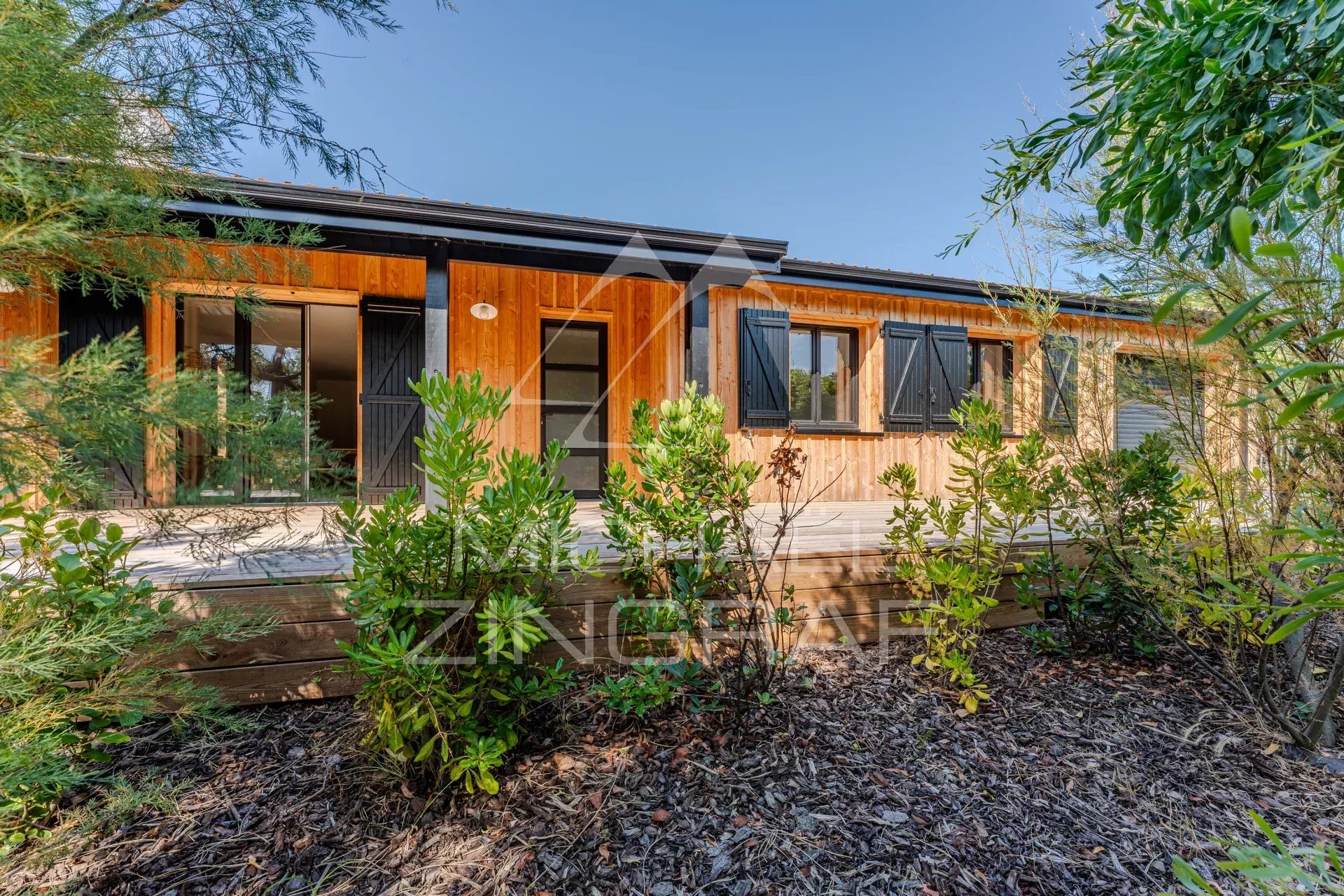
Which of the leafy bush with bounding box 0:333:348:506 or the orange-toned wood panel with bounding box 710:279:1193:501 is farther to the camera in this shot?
the orange-toned wood panel with bounding box 710:279:1193:501

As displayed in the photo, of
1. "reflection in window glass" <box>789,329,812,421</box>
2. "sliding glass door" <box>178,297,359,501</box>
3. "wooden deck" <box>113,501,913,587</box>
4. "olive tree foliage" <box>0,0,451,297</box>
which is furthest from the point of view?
"reflection in window glass" <box>789,329,812,421</box>

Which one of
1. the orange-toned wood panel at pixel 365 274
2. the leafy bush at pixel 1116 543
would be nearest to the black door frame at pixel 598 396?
the orange-toned wood panel at pixel 365 274

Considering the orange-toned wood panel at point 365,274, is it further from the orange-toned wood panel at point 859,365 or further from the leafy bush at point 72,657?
the leafy bush at point 72,657

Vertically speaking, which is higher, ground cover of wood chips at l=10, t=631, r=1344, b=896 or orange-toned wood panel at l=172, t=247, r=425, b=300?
orange-toned wood panel at l=172, t=247, r=425, b=300

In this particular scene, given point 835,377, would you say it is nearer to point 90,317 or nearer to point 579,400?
point 579,400

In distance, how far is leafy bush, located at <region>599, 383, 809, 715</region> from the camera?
2.07 metres

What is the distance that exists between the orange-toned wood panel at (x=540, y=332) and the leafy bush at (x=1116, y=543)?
3519mm

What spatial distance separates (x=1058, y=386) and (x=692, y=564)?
5.77ft

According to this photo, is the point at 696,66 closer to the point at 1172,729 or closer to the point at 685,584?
the point at 685,584

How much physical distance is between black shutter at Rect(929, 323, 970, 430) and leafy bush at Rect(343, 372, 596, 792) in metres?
5.68

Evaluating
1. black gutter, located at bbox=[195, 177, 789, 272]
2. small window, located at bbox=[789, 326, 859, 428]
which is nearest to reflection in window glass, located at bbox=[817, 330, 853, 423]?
small window, located at bbox=[789, 326, 859, 428]

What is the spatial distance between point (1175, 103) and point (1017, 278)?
1.44 meters

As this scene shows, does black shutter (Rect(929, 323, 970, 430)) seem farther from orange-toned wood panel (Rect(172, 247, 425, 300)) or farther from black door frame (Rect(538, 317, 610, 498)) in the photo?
orange-toned wood panel (Rect(172, 247, 425, 300))

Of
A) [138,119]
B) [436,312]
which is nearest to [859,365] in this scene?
[436,312]
